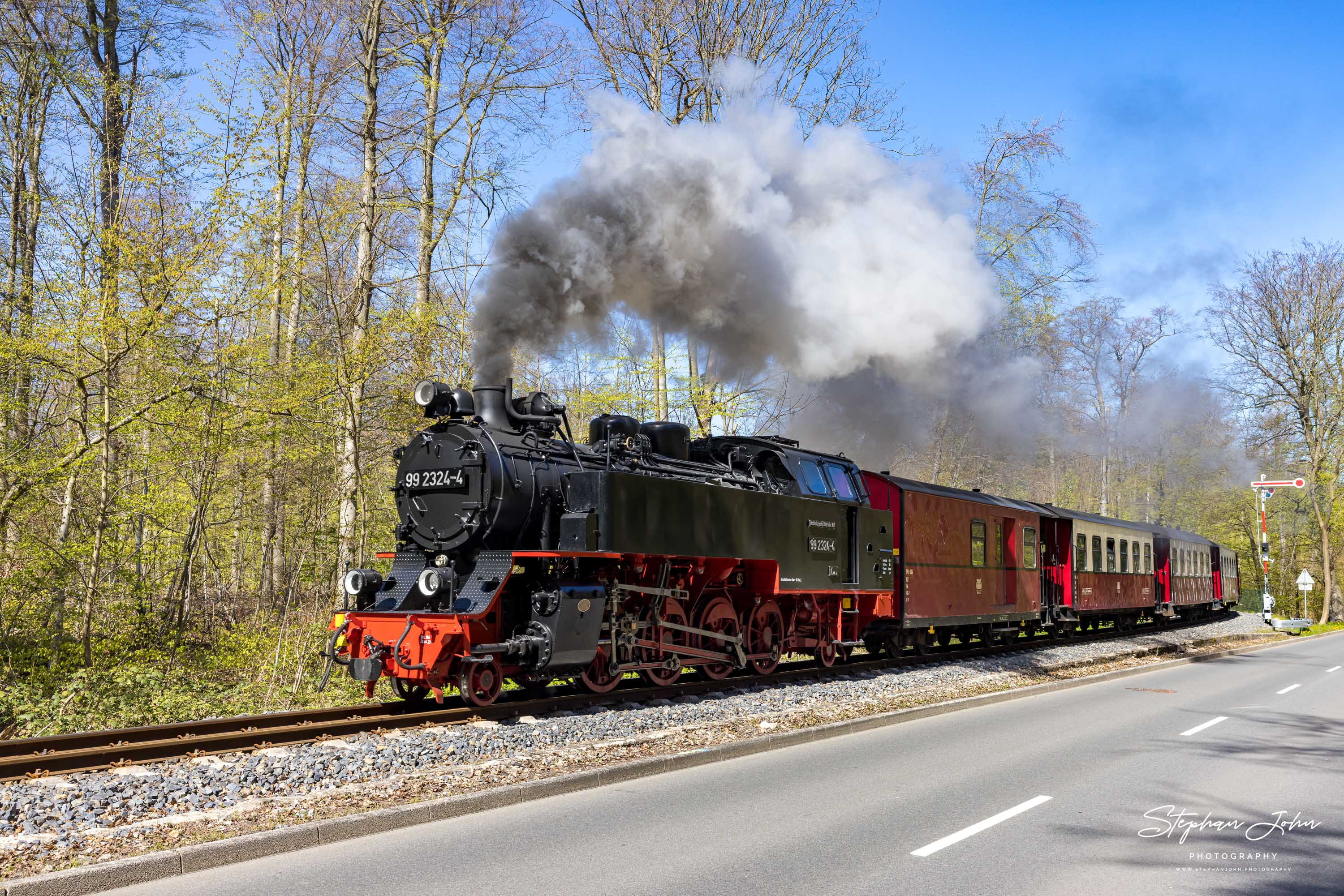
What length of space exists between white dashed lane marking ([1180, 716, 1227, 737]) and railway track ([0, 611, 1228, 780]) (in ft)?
14.5

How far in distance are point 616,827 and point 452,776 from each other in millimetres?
1356

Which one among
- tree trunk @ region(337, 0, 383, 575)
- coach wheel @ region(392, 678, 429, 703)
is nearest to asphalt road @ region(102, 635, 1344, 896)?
coach wheel @ region(392, 678, 429, 703)

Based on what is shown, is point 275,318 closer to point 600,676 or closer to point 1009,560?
point 600,676

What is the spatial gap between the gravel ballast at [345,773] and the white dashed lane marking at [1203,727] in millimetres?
2594

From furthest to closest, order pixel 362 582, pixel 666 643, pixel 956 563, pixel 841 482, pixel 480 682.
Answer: pixel 956 563 < pixel 841 482 < pixel 666 643 < pixel 362 582 < pixel 480 682

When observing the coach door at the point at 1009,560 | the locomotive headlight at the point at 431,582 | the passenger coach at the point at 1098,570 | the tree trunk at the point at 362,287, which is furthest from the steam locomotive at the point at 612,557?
the passenger coach at the point at 1098,570

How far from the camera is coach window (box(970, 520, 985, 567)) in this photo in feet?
53.0

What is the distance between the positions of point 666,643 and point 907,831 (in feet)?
16.8

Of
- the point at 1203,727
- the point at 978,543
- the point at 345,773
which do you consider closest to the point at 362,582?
the point at 345,773

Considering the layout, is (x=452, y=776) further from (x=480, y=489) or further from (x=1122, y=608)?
(x=1122, y=608)

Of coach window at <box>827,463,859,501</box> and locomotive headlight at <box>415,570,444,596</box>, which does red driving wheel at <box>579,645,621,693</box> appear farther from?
coach window at <box>827,463,859,501</box>

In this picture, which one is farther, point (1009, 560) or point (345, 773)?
point (1009, 560)

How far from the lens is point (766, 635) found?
1177 cm

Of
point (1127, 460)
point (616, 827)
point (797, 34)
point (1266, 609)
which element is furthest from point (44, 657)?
point (1127, 460)
